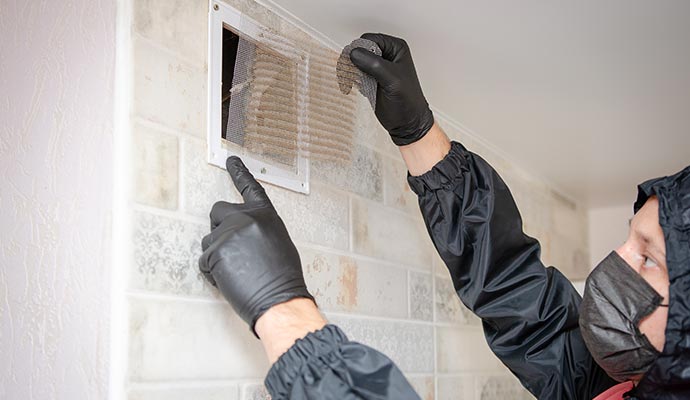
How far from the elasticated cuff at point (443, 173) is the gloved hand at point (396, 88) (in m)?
0.06

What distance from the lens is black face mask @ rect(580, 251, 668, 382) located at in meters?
1.14

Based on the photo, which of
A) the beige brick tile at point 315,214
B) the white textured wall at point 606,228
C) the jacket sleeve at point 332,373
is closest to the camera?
the jacket sleeve at point 332,373

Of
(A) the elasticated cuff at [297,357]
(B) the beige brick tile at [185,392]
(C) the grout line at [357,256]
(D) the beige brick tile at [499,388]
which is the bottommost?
(D) the beige brick tile at [499,388]

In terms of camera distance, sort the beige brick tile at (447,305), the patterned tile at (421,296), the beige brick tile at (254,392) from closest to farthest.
Answer: the beige brick tile at (254,392) → the patterned tile at (421,296) → the beige brick tile at (447,305)

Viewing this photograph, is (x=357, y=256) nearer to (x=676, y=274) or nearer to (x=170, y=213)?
(x=170, y=213)

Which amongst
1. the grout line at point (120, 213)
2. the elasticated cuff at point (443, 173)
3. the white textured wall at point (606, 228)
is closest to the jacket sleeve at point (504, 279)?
the elasticated cuff at point (443, 173)

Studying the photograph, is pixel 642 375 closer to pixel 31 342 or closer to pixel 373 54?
pixel 373 54

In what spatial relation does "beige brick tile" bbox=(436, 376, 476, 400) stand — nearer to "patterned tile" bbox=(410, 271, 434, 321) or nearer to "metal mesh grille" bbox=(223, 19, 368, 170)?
"patterned tile" bbox=(410, 271, 434, 321)

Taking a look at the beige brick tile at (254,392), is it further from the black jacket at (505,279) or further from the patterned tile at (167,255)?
the black jacket at (505,279)

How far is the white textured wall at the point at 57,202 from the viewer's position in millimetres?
1037

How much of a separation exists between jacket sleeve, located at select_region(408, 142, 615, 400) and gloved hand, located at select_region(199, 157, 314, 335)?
0.38m

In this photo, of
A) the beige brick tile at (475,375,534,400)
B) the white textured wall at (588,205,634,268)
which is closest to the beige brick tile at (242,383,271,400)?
the beige brick tile at (475,375,534,400)

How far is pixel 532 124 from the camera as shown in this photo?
6.36 ft

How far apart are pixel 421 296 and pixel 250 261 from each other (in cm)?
75
